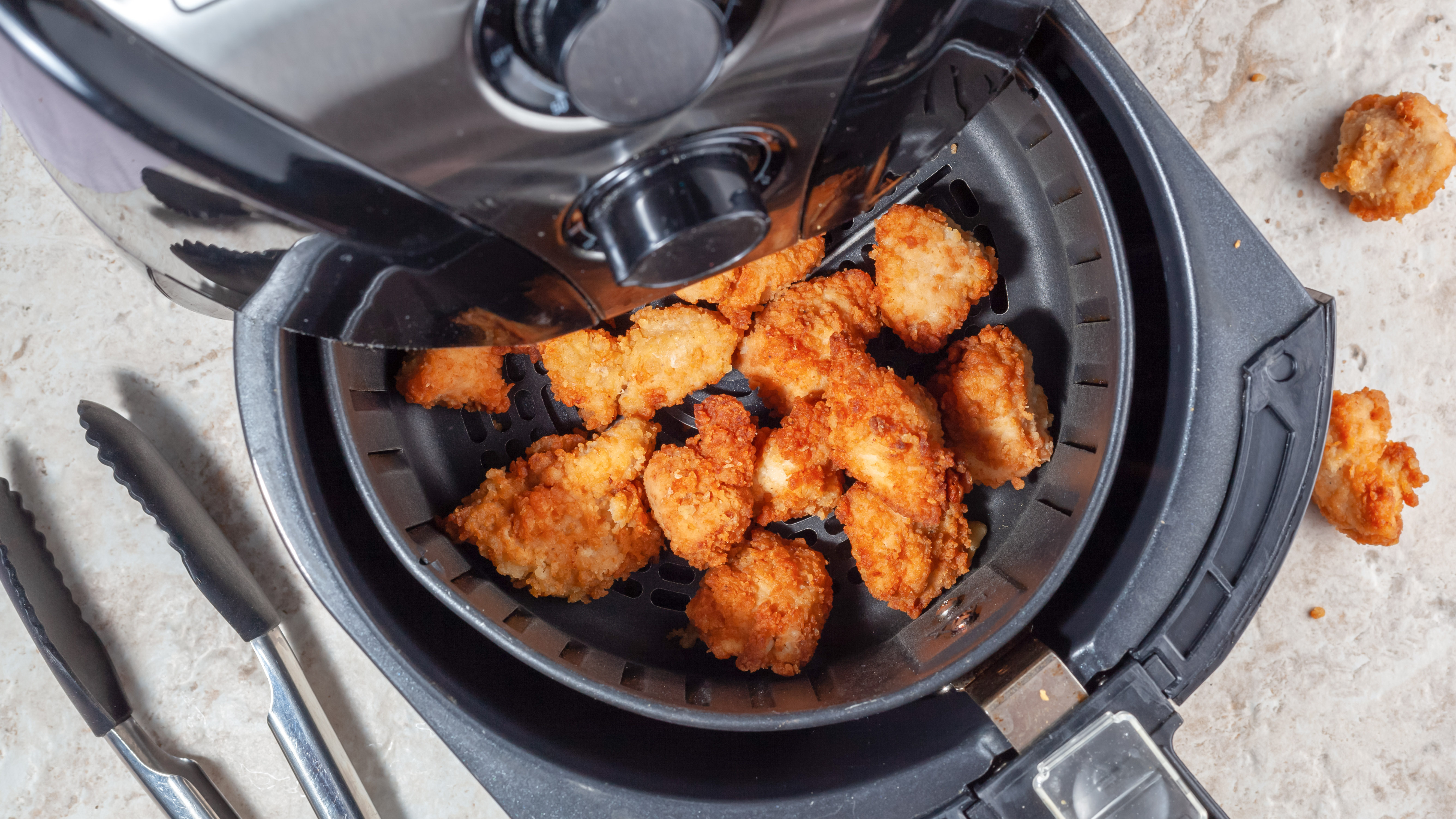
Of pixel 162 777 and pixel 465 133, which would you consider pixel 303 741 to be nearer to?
pixel 162 777

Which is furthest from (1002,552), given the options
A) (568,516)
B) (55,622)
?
(55,622)

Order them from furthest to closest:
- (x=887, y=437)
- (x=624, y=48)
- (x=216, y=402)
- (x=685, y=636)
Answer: (x=216, y=402) < (x=685, y=636) < (x=887, y=437) < (x=624, y=48)

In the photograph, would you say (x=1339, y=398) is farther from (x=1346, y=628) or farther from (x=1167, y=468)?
(x=1167, y=468)

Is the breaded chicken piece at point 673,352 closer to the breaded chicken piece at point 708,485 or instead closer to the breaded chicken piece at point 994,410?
the breaded chicken piece at point 708,485

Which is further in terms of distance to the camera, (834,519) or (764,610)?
(834,519)

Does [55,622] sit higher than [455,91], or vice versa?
[455,91]

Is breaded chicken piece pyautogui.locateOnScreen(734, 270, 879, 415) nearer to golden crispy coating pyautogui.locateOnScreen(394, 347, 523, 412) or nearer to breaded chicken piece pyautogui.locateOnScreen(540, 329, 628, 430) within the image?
breaded chicken piece pyautogui.locateOnScreen(540, 329, 628, 430)

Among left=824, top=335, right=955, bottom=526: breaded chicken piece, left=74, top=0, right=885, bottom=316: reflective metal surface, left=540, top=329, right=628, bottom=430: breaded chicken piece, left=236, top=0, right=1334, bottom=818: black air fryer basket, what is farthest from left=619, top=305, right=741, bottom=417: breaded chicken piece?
left=74, top=0, right=885, bottom=316: reflective metal surface
